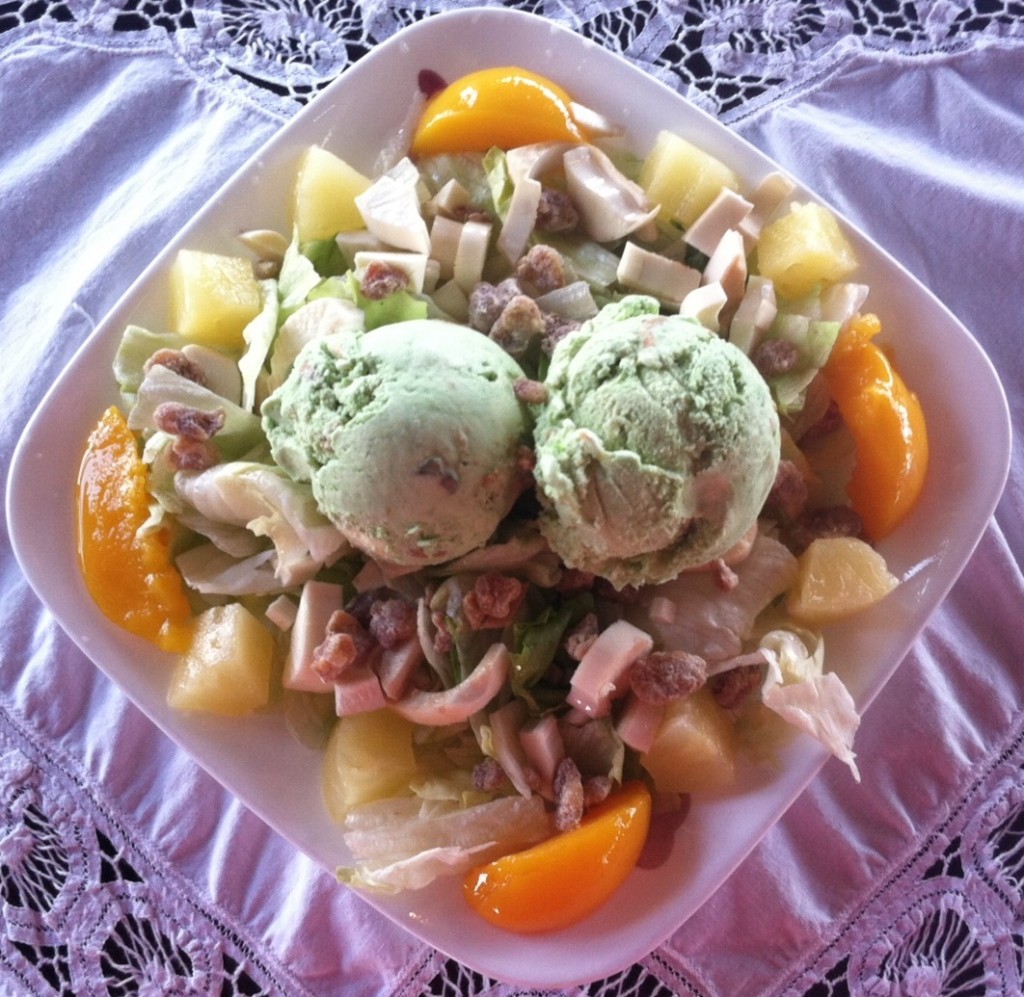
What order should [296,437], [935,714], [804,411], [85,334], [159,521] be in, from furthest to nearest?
[85,334] → [935,714] → [804,411] → [159,521] → [296,437]

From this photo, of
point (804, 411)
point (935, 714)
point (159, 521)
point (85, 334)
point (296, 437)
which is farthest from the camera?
point (85, 334)

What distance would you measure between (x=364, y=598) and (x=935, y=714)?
1053 mm

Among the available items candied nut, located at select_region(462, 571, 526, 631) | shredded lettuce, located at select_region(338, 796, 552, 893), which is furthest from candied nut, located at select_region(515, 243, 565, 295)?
shredded lettuce, located at select_region(338, 796, 552, 893)

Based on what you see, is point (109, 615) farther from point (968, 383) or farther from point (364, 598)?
point (968, 383)

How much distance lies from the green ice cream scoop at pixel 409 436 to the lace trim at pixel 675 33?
35.2 inches

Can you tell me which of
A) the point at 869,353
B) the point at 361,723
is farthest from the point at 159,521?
the point at 869,353

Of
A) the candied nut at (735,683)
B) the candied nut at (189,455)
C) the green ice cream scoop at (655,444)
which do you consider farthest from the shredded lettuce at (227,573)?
the candied nut at (735,683)

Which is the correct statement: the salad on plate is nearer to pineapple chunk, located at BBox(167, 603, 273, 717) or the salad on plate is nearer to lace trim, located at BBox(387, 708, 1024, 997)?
pineapple chunk, located at BBox(167, 603, 273, 717)

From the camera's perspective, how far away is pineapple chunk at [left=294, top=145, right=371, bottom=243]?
1697mm

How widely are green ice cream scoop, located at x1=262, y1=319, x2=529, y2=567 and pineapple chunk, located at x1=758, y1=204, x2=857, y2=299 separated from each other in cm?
54

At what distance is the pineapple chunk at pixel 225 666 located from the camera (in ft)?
5.13

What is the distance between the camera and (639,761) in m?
1.59

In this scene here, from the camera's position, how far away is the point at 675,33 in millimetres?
2043

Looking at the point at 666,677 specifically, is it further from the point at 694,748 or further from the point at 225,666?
the point at 225,666
